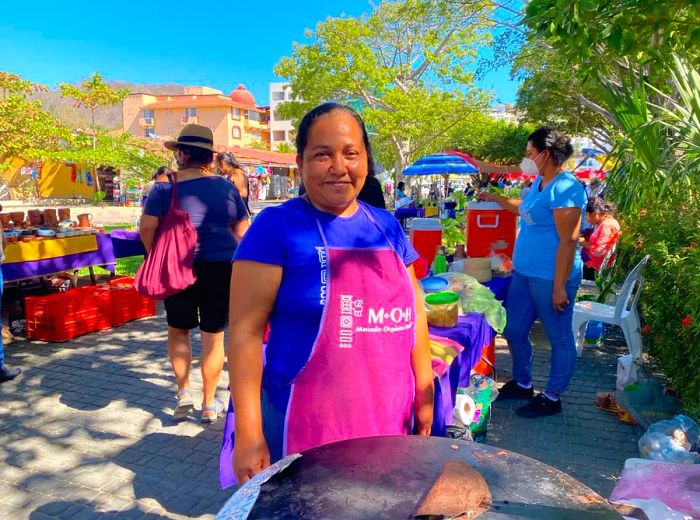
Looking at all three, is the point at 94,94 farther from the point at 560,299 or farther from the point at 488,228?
the point at 560,299

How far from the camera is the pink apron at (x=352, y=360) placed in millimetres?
1430

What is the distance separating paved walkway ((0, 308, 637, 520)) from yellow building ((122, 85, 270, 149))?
6434 cm

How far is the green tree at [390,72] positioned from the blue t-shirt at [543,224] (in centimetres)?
Answer: 2085

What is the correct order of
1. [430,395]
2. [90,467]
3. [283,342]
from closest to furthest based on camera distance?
[283,342], [430,395], [90,467]

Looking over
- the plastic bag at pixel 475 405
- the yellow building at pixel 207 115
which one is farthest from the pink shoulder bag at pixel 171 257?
the yellow building at pixel 207 115

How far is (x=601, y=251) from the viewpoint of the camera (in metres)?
6.59

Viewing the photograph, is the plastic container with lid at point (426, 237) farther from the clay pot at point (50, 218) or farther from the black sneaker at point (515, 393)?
the clay pot at point (50, 218)

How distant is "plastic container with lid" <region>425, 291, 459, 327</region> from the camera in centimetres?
293

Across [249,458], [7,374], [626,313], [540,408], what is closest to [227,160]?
[7,374]

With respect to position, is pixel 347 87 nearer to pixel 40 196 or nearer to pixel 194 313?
pixel 194 313

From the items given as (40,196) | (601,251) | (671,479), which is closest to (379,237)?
(671,479)

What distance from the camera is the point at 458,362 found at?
2.81 metres

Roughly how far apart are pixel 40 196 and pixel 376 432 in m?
42.7

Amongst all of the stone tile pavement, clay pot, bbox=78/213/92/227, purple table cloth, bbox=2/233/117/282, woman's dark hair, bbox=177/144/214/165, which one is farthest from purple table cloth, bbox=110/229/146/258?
the stone tile pavement
